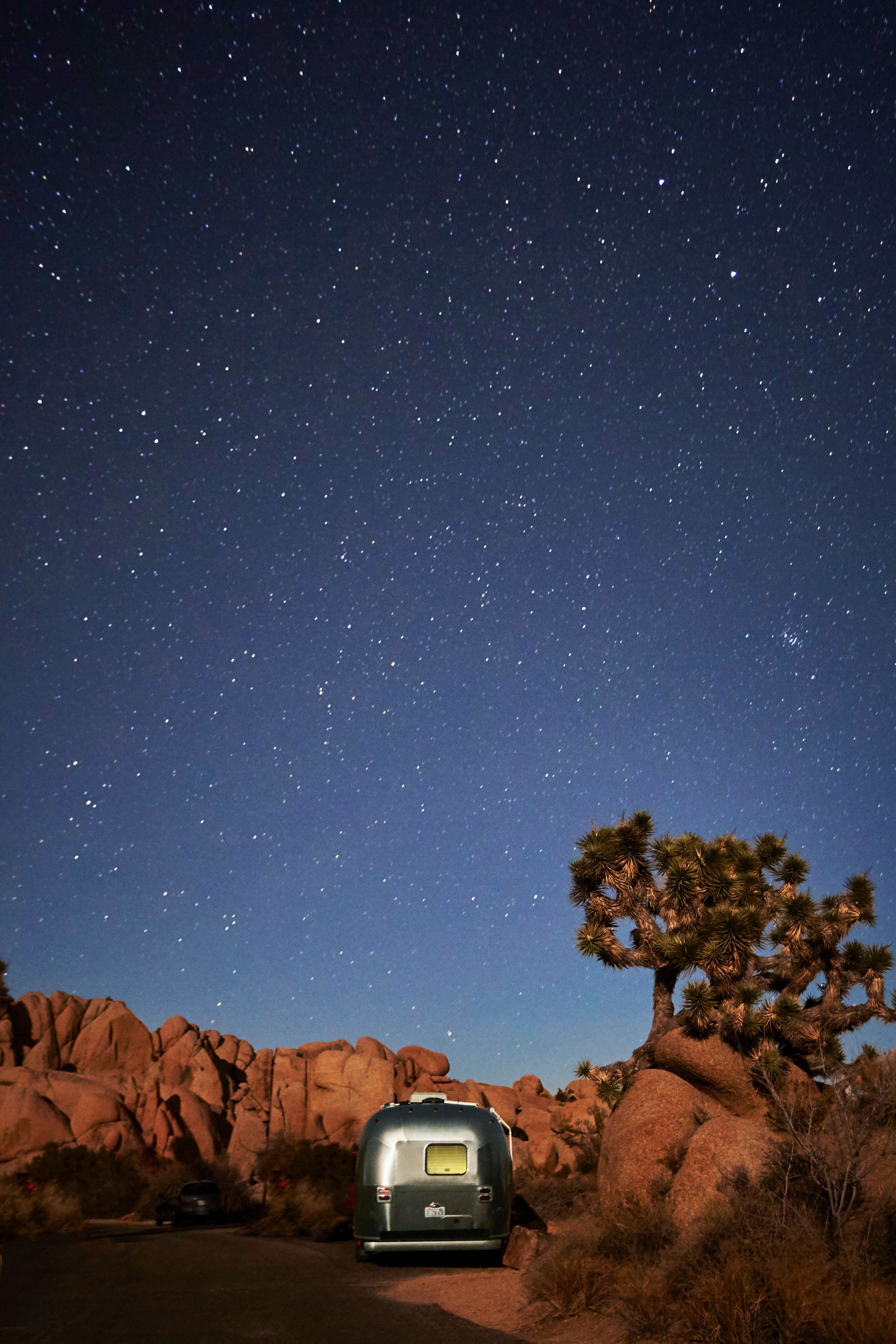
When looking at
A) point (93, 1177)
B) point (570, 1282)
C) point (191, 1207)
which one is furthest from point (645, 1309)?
point (93, 1177)

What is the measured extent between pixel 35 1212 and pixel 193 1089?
81.7 feet

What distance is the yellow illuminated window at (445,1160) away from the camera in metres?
12.3

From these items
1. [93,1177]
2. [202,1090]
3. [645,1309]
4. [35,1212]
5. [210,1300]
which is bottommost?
[35,1212]

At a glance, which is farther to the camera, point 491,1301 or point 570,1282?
point 491,1301

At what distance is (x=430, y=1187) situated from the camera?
12.2 metres

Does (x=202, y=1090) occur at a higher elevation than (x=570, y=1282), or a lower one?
higher

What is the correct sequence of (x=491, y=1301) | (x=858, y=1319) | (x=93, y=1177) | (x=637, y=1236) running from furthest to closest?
(x=93, y=1177) → (x=637, y=1236) → (x=491, y=1301) → (x=858, y=1319)

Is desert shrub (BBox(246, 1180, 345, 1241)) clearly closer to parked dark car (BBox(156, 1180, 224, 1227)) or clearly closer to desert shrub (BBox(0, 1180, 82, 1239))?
parked dark car (BBox(156, 1180, 224, 1227))

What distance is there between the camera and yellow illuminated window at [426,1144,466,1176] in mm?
12312

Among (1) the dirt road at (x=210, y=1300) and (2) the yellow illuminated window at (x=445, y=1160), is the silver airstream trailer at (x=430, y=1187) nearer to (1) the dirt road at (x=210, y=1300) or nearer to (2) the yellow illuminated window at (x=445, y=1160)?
(2) the yellow illuminated window at (x=445, y=1160)

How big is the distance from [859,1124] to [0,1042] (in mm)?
45368

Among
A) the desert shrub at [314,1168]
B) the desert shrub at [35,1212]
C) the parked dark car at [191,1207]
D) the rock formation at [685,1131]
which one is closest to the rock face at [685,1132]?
the rock formation at [685,1131]

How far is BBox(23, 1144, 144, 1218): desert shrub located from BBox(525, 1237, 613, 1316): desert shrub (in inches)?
1011

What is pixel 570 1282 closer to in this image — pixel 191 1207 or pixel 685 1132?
pixel 685 1132
